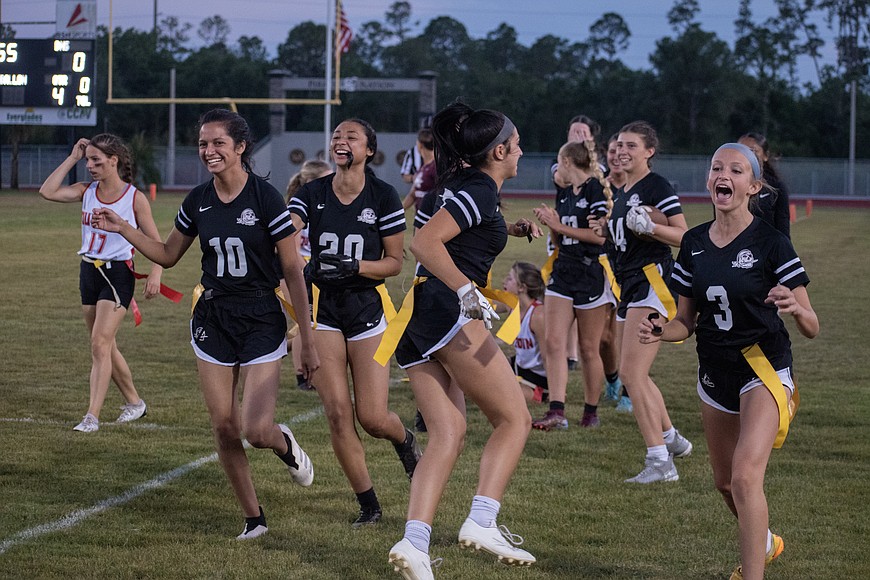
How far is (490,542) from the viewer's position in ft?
16.0

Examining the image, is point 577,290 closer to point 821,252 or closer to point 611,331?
point 611,331

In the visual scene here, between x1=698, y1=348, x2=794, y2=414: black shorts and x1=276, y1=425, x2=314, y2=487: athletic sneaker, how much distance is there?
2.31m

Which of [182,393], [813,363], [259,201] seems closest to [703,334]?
[259,201]

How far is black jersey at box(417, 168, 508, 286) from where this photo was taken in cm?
485

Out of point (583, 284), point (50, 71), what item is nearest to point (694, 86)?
point (50, 71)

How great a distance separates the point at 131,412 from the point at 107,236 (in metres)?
1.32

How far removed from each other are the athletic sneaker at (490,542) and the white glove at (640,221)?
255 centimetres

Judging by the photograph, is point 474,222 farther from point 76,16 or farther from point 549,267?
point 76,16

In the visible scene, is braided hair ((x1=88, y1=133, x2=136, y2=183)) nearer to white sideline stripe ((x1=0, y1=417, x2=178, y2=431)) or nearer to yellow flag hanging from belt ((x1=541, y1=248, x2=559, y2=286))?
white sideline stripe ((x1=0, y1=417, x2=178, y2=431))

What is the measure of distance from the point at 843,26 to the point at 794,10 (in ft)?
11.7

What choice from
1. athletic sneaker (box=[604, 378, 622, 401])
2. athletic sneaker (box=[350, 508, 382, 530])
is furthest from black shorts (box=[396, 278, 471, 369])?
athletic sneaker (box=[604, 378, 622, 401])

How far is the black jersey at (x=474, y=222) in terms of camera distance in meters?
4.85

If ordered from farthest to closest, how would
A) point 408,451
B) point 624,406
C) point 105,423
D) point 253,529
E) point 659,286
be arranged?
point 624,406 < point 105,423 < point 659,286 < point 408,451 < point 253,529

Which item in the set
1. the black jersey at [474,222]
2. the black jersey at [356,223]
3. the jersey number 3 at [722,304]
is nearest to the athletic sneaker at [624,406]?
the black jersey at [356,223]
